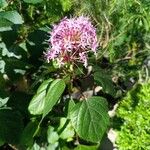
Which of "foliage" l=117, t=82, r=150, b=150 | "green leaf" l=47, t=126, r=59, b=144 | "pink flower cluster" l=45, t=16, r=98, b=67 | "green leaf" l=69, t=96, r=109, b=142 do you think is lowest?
"foliage" l=117, t=82, r=150, b=150

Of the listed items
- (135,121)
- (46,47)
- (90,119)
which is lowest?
(135,121)

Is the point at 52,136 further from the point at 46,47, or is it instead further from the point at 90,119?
the point at 46,47

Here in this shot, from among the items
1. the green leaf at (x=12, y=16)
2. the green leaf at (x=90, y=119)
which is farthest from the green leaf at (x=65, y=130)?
the green leaf at (x=12, y=16)

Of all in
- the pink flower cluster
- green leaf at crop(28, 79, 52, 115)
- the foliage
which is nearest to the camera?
the pink flower cluster

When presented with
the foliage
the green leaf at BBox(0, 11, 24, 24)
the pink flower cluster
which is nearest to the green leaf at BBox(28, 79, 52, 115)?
the pink flower cluster

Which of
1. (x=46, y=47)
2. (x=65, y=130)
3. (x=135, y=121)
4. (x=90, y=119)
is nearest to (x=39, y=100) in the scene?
(x=65, y=130)

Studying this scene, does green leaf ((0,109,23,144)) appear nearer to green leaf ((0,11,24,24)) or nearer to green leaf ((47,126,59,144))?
green leaf ((47,126,59,144))
